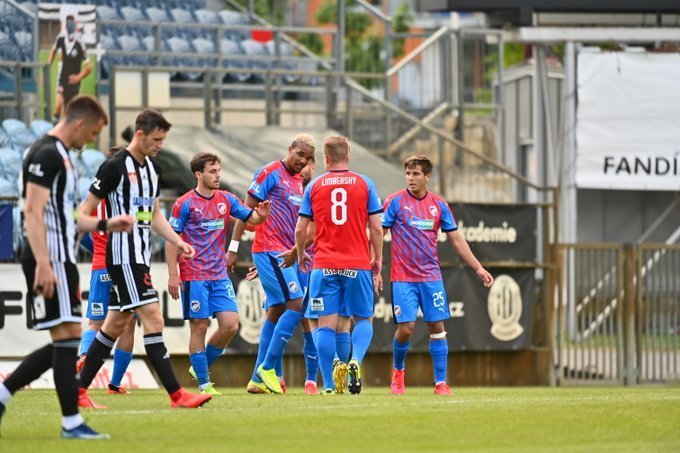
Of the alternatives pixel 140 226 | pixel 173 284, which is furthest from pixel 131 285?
pixel 173 284

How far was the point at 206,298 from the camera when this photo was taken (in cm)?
1251

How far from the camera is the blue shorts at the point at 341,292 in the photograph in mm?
12148

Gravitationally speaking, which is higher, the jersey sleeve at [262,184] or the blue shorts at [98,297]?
the jersey sleeve at [262,184]

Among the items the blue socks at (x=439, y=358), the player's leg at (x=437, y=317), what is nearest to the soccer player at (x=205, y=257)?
the player's leg at (x=437, y=317)

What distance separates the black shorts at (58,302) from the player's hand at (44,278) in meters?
0.12

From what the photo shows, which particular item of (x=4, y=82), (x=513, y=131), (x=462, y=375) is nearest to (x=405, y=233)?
(x=462, y=375)

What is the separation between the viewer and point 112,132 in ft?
72.5

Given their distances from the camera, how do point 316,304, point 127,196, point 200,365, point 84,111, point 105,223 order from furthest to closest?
point 200,365
point 316,304
point 127,196
point 105,223
point 84,111

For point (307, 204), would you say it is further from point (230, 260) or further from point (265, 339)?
point (265, 339)

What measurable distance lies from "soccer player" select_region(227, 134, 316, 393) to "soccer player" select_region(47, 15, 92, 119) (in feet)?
30.2

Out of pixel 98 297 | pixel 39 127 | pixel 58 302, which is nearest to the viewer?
pixel 58 302

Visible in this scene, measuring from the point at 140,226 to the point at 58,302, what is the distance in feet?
5.13

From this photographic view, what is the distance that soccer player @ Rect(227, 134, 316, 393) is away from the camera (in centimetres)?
→ 1291

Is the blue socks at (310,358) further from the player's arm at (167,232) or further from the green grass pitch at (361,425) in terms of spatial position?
the player's arm at (167,232)
